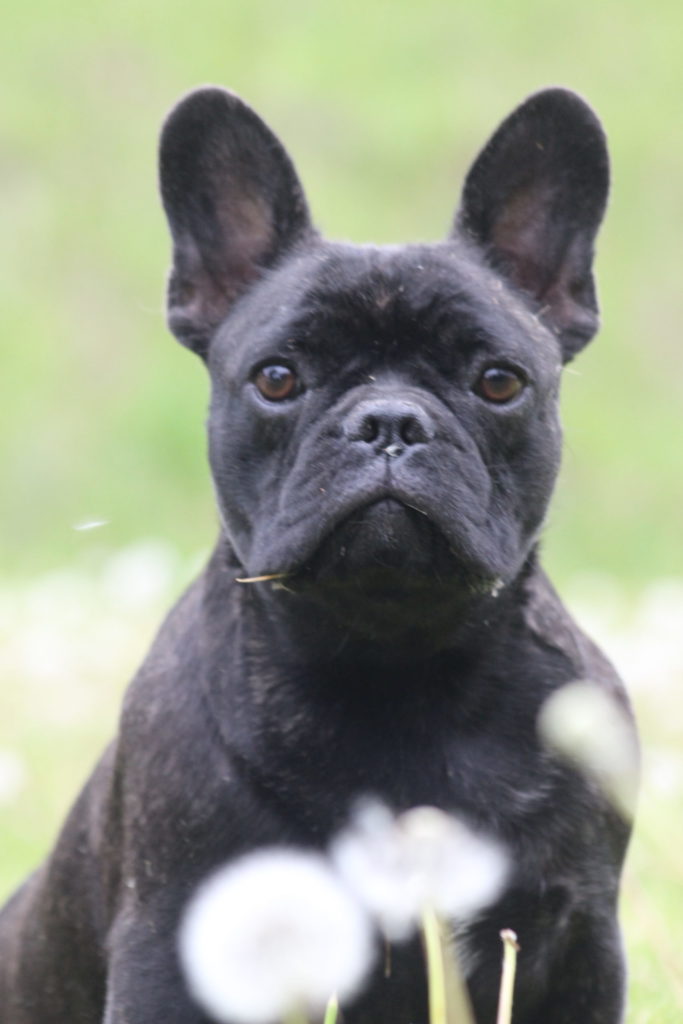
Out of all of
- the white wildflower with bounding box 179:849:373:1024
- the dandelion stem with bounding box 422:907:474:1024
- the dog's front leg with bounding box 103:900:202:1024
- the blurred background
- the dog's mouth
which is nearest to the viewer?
the white wildflower with bounding box 179:849:373:1024

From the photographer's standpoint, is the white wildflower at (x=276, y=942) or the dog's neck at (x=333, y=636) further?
the dog's neck at (x=333, y=636)

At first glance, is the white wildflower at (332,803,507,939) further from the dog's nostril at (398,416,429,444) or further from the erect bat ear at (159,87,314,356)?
the erect bat ear at (159,87,314,356)

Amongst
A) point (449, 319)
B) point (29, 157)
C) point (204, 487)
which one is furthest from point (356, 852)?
point (29, 157)

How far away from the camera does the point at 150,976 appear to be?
4.00 metres

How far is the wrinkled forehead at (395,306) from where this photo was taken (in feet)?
13.8

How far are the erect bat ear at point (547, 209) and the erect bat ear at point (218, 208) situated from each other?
496 millimetres

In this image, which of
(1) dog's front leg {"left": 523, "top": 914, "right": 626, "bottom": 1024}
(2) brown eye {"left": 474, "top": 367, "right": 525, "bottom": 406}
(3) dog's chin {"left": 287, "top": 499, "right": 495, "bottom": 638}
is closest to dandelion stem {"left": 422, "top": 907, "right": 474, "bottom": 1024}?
(1) dog's front leg {"left": 523, "top": 914, "right": 626, "bottom": 1024}

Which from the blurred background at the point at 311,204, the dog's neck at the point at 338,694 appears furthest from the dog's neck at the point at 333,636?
the blurred background at the point at 311,204

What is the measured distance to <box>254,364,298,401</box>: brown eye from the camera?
4.23 m

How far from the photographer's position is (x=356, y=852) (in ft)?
12.6

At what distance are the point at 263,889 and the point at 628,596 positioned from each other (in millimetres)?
9999

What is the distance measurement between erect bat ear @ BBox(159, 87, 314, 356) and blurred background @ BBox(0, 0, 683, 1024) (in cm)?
607

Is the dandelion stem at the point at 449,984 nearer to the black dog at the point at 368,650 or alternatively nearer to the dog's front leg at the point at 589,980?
the black dog at the point at 368,650

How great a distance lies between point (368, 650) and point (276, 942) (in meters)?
1.48
